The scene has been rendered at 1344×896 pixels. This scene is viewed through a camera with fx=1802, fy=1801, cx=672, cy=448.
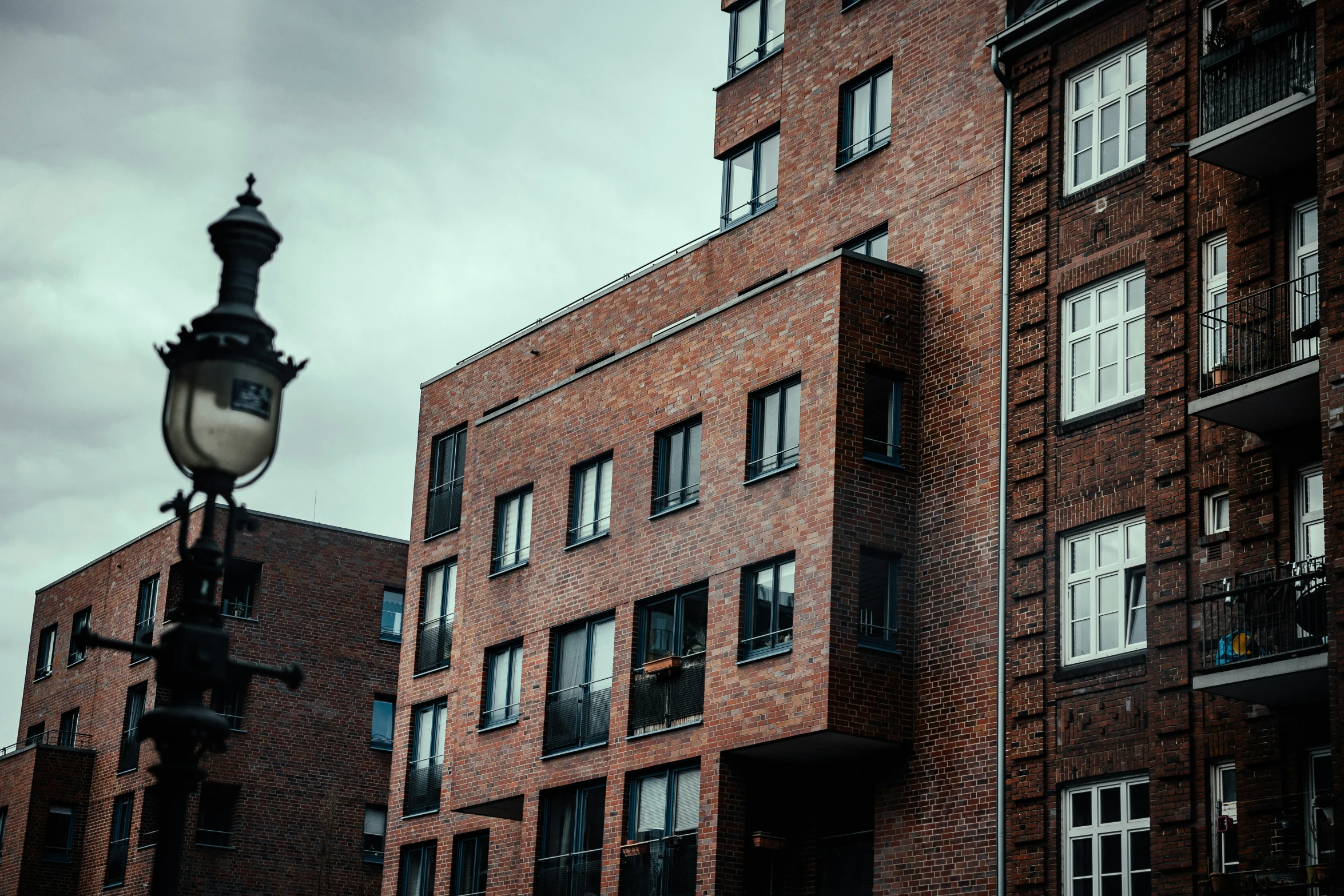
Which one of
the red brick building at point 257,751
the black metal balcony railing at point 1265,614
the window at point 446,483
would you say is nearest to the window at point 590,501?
the window at point 446,483

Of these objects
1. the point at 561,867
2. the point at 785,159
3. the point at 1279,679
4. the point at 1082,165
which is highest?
the point at 785,159

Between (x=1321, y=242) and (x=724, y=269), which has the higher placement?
(x=724, y=269)

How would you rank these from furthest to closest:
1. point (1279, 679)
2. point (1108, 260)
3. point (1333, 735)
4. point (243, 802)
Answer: point (243, 802), point (1108, 260), point (1279, 679), point (1333, 735)

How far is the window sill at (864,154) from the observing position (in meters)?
30.1

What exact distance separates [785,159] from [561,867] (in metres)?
13.1

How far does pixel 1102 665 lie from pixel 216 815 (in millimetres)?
30876

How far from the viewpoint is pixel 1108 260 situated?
25.1 meters

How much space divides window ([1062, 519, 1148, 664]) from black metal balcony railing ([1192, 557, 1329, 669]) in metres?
1.45

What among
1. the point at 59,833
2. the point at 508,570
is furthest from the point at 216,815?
the point at 508,570

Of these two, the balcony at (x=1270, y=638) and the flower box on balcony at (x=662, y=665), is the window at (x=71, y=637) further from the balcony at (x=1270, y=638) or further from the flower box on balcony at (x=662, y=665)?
the balcony at (x=1270, y=638)

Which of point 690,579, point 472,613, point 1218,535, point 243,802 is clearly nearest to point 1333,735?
point 1218,535

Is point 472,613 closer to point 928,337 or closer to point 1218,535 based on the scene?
point 928,337

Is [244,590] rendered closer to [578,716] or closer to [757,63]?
[578,716]

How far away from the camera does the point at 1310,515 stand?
21.4 meters
